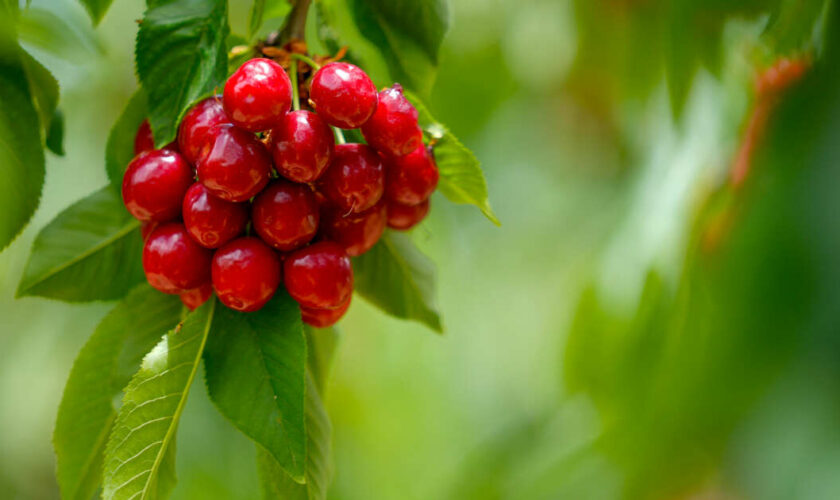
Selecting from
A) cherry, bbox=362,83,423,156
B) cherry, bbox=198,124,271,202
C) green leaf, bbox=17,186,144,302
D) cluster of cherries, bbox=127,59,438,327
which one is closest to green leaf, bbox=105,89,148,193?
green leaf, bbox=17,186,144,302

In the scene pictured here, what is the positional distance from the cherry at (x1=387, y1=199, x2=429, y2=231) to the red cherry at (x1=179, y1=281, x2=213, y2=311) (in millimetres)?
269

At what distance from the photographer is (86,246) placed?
1.08m

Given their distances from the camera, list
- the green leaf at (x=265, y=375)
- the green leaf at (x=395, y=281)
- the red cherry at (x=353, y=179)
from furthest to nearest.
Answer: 1. the green leaf at (x=395, y=281)
2. the red cherry at (x=353, y=179)
3. the green leaf at (x=265, y=375)

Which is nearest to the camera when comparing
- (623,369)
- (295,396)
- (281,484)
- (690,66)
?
(295,396)

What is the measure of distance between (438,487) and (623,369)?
1721 mm

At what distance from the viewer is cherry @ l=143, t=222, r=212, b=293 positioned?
936 mm

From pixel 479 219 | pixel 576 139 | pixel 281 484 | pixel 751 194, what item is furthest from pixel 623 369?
pixel 576 139

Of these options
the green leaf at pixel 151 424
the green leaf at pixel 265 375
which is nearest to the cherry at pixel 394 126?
the green leaf at pixel 265 375

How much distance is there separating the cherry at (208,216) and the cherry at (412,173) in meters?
0.21

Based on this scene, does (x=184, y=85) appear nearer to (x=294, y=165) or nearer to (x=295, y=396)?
(x=294, y=165)

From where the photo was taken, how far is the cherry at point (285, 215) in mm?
913

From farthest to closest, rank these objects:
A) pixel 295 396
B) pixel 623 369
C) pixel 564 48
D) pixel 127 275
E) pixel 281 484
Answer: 1. pixel 564 48
2. pixel 623 369
3. pixel 127 275
4. pixel 281 484
5. pixel 295 396

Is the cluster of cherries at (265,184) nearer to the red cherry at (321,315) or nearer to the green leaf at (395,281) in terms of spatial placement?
the red cherry at (321,315)

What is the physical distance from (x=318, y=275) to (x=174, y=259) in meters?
0.18
